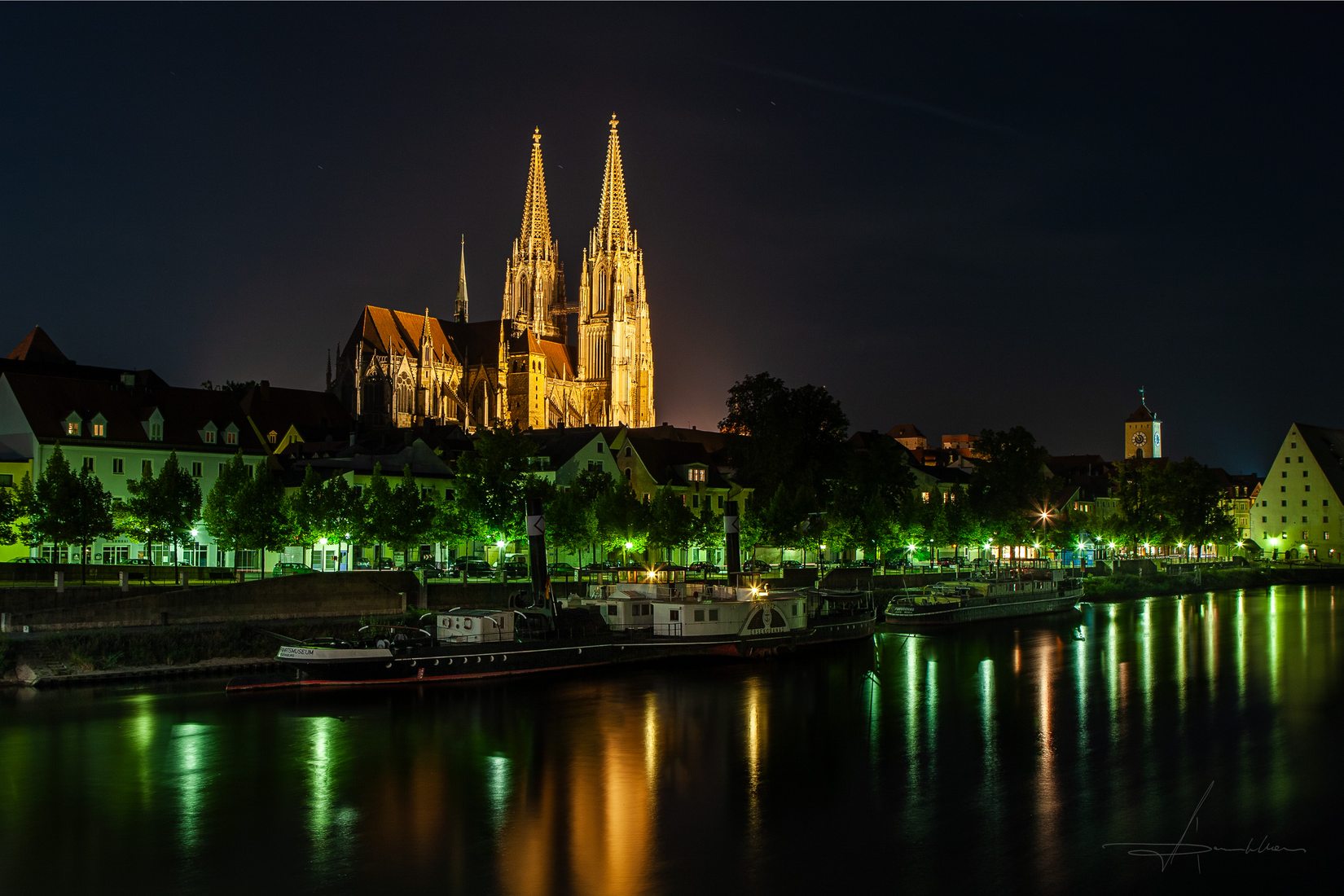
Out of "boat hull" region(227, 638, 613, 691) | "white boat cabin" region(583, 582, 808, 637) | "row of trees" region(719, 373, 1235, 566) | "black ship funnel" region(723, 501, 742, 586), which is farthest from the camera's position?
"row of trees" region(719, 373, 1235, 566)

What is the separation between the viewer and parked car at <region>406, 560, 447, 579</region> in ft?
224

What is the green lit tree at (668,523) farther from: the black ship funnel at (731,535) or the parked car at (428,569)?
the black ship funnel at (731,535)

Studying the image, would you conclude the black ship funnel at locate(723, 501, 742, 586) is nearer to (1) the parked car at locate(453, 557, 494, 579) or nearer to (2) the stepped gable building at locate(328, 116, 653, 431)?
(1) the parked car at locate(453, 557, 494, 579)

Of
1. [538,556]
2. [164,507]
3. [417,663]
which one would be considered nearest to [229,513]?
[164,507]

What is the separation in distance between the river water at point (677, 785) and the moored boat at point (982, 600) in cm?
2059

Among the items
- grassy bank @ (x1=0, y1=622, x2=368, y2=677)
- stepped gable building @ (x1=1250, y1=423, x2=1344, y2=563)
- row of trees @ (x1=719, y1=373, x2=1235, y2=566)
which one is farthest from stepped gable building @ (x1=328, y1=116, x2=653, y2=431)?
grassy bank @ (x1=0, y1=622, x2=368, y2=677)

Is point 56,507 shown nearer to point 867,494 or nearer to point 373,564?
point 373,564

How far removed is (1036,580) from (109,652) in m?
60.1

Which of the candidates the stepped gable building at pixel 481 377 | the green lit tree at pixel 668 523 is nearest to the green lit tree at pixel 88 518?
the green lit tree at pixel 668 523

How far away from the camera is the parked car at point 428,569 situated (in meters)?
68.1

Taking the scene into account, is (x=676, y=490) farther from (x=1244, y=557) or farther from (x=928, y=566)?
(x=1244, y=557)

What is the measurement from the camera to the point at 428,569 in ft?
230

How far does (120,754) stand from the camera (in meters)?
34.6

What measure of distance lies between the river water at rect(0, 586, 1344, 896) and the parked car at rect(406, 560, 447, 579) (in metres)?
19.7
